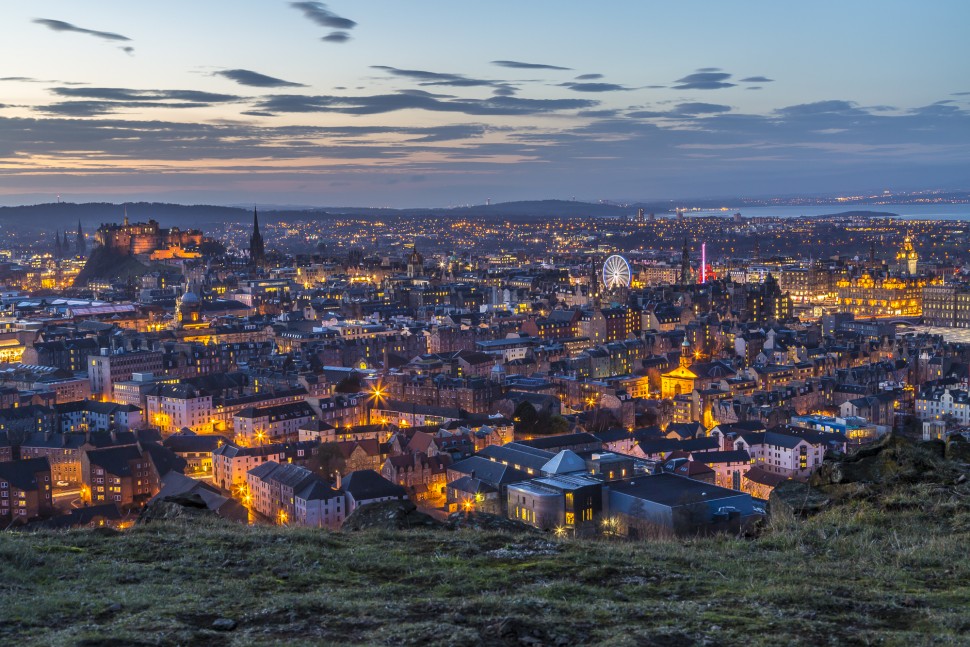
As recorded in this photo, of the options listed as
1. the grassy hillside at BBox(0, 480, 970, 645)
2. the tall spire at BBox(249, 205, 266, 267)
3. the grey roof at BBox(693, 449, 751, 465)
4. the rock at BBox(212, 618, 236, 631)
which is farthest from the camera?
the tall spire at BBox(249, 205, 266, 267)

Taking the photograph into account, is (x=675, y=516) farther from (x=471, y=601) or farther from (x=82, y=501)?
(x=82, y=501)

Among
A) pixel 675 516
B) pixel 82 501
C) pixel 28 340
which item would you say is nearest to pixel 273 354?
pixel 28 340

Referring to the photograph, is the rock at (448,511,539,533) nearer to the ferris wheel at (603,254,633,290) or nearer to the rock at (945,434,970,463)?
the rock at (945,434,970,463)

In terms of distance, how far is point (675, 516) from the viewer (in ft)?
98.2

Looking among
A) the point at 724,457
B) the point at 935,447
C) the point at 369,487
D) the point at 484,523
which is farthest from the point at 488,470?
the point at 484,523

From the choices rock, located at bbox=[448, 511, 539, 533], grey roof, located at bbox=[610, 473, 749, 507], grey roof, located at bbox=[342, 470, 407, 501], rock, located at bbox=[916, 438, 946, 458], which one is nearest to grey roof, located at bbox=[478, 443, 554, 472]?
grey roof, located at bbox=[342, 470, 407, 501]

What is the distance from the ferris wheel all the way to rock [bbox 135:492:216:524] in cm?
11263

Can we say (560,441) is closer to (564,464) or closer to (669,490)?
(564,464)

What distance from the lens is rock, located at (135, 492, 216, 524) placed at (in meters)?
14.7

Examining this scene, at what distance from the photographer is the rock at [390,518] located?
14305 millimetres

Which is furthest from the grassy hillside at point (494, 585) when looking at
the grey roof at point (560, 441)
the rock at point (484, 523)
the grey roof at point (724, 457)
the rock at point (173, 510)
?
the grey roof at point (560, 441)

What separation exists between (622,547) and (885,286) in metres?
122

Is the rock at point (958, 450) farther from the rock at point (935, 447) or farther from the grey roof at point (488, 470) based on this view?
the grey roof at point (488, 470)

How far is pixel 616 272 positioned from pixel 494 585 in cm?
11971
